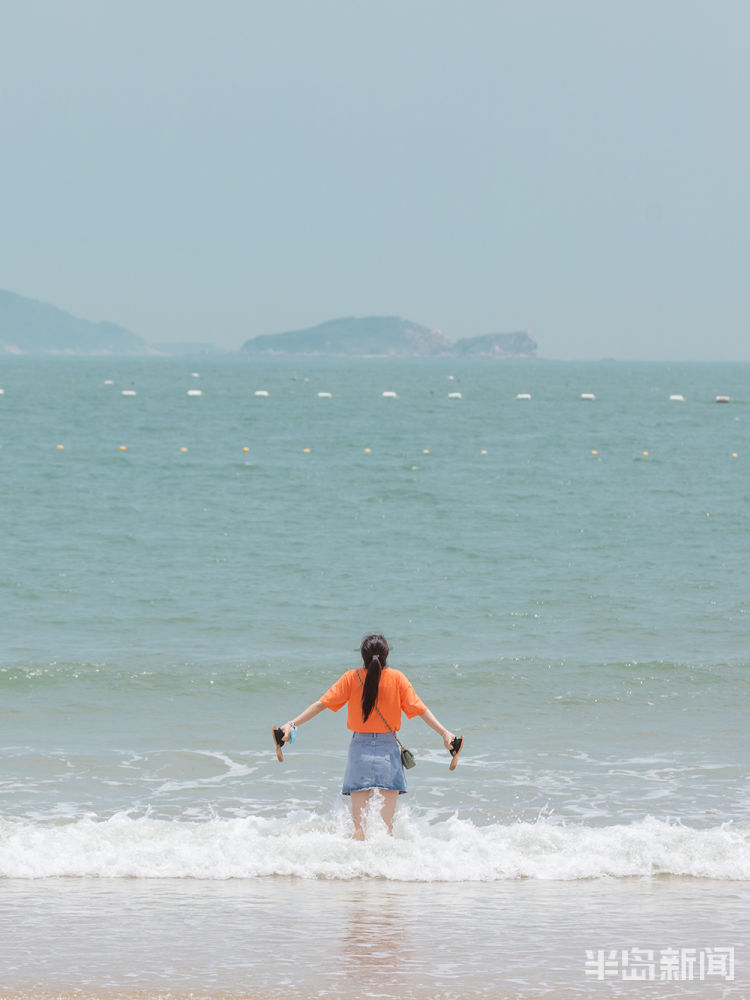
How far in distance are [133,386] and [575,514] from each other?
94.0 m

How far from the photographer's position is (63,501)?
115 feet

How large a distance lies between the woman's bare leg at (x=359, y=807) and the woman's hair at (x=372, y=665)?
26.1 inches

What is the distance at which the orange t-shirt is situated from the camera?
30.9 ft

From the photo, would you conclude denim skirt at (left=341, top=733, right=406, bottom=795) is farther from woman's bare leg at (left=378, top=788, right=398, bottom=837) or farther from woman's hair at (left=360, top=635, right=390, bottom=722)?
woman's hair at (left=360, top=635, right=390, bottom=722)

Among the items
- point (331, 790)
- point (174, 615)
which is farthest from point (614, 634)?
point (331, 790)

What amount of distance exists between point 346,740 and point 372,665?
514 centimetres

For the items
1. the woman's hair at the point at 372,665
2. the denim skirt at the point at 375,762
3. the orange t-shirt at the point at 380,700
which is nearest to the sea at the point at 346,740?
the denim skirt at the point at 375,762

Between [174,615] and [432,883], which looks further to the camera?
[174,615]

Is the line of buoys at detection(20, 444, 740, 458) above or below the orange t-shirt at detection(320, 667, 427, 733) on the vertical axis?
above

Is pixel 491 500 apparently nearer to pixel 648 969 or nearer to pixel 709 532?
pixel 709 532
